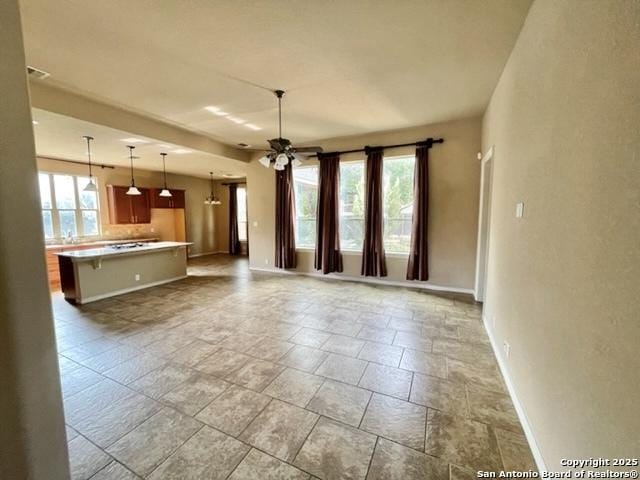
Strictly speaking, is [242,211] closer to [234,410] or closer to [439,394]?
[234,410]

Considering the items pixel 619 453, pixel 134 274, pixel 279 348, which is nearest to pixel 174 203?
pixel 134 274

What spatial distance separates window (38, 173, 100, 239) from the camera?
6324 millimetres

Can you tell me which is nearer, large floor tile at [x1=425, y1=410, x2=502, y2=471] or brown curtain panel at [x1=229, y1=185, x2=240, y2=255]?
large floor tile at [x1=425, y1=410, x2=502, y2=471]

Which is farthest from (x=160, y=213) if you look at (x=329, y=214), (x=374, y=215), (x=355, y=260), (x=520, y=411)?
(x=520, y=411)

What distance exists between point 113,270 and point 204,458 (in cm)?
452

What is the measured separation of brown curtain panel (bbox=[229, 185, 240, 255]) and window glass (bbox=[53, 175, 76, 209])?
13.7 feet

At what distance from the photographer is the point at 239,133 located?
518 centimetres

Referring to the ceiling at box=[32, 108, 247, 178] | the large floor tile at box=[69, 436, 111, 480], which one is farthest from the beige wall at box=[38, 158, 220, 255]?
the large floor tile at box=[69, 436, 111, 480]

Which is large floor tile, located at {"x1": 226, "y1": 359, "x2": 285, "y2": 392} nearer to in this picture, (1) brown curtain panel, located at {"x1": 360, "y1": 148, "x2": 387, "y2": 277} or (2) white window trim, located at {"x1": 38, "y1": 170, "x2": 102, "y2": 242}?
(1) brown curtain panel, located at {"x1": 360, "y1": 148, "x2": 387, "y2": 277}

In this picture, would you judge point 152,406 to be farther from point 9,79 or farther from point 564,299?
point 564,299

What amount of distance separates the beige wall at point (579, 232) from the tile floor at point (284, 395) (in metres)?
0.51

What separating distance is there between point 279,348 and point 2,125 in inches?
103

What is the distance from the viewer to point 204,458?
62.9 inches

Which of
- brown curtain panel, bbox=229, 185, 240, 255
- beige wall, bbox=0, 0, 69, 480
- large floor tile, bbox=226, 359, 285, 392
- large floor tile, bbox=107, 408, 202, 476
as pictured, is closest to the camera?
beige wall, bbox=0, 0, 69, 480
